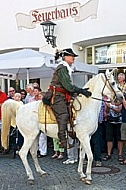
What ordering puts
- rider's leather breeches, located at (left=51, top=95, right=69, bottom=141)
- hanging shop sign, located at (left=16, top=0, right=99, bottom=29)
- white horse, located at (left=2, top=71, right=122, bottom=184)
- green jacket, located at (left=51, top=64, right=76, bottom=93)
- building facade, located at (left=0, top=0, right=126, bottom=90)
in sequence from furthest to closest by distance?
hanging shop sign, located at (left=16, top=0, right=99, bottom=29), building facade, located at (left=0, top=0, right=126, bottom=90), white horse, located at (left=2, top=71, right=122, bottom=184), rider's leather breeches, located at (left=51, top=95, right=69, bottom=141), green jacket, located at (left=51, top=64, right=76, bottom=93)

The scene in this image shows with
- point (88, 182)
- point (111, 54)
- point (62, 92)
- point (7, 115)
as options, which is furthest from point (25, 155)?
point (111, 54)

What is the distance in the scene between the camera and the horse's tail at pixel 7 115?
6.84 m

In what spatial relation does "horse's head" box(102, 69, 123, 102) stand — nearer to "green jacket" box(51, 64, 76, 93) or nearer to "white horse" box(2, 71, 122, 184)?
"white horse" box(2, 71, 122, 184)

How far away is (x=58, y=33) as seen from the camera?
36.7 ft

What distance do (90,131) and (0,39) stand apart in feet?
24.2

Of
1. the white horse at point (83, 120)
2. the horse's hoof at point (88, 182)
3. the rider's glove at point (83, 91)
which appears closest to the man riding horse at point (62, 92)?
the rider's glove at point (83, 91)

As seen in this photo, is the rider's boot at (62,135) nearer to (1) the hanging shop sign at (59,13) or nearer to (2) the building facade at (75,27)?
(2) the building facade at (75,27)

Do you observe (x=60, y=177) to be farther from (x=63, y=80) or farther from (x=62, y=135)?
(x=63, y=80)

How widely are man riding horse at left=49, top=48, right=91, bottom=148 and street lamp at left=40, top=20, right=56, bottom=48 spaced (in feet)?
15.0

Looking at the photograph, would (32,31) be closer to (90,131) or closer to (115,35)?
(115,35)

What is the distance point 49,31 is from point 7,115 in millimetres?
4611

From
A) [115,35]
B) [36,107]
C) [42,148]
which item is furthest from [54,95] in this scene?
[115,35]

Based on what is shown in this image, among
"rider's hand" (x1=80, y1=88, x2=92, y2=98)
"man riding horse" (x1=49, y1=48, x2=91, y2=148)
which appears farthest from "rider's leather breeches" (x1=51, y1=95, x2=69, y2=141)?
"rider's hand" (x1=80, y1=88, x2=92, y2=98)

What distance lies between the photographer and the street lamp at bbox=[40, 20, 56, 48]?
10.6m
